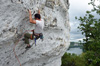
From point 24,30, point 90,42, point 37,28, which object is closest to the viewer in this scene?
point 37,28

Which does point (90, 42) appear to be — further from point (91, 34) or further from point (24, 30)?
point (24, 30)

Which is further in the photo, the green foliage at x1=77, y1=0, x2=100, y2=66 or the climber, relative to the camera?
the green foliage at x1=77, y1=0, x2=100, y2=66

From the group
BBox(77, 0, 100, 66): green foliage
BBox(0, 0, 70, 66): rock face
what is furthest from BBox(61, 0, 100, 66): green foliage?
BBox(0, 0, 70, 66): rock face

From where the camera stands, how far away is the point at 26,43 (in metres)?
5.20

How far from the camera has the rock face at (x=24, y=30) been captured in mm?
4363

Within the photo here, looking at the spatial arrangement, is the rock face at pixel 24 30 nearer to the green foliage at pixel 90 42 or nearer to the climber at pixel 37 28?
the climber at pixel 37 28

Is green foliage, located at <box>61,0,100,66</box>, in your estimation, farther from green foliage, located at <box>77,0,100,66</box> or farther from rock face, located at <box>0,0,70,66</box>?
rock face, located at <box>0,0,70,66</box>

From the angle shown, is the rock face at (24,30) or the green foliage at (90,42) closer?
the rock face at (24,30)

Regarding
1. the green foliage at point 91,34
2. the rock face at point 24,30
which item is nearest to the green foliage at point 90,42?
the green foliage at point 91,34

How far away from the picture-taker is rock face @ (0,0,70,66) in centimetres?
436

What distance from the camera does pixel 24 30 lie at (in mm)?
5105

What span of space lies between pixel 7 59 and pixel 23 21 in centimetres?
195

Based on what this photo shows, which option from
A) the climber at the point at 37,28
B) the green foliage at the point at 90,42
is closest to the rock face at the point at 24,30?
the climber at the point at 37,28

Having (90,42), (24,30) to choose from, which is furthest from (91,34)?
(24,30)
